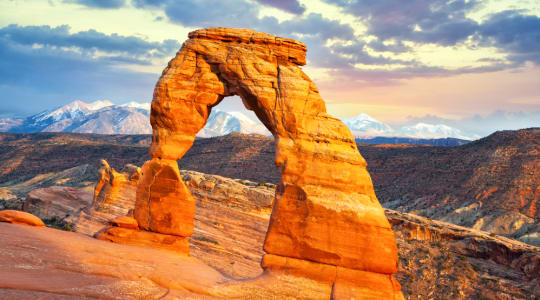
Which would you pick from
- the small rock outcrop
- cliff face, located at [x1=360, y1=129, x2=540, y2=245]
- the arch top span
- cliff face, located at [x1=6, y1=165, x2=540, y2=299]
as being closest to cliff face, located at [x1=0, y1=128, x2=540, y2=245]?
cliff face, located at [x1=360, y1=129, x2=540, y2=245]

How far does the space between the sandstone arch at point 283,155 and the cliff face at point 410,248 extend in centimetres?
667

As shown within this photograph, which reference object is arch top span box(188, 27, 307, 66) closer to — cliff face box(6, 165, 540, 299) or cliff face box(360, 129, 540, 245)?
cliff face box(6, 165, 540, 299)

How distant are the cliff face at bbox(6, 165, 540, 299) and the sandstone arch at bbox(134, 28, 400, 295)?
21.9ft

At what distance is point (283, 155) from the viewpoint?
14.8 metres

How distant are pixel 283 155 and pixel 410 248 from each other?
60.9ft

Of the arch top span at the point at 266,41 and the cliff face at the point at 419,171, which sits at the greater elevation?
the arch top span at the point at 266,41

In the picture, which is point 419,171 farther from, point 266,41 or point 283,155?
point 283,155

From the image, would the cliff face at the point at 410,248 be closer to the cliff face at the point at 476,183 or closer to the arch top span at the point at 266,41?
the arch top span at the point at 266,41

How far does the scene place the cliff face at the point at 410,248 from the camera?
2481cm

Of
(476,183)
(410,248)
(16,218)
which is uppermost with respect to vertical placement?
(476,183)

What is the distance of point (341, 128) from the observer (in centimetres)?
1498

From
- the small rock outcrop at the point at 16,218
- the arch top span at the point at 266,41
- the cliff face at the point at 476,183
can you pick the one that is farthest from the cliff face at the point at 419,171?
the arch top span at the point at 266,41

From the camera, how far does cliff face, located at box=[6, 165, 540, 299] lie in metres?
24.8

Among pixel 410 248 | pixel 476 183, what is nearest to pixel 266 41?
pixel 410 248
